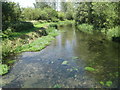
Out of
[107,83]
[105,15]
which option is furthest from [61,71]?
[105,15]

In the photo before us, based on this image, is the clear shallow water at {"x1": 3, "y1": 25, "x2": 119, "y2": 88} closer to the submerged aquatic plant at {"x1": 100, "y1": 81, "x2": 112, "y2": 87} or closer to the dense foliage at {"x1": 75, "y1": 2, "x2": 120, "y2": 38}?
the submerged aquatic plant at {"x1": 100, "y1": 81, "x2": 112, "y2": 87}

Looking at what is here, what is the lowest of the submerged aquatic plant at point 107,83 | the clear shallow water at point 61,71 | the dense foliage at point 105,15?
the submerged aquatic plant at point 107,83

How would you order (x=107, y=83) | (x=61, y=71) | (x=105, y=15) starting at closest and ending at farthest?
1. (x=107, y=83)
2. (x=61, y=71)
3. (x=105, y=15)

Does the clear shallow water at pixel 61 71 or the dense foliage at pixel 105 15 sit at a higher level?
the dense foliage at pixel 105 15

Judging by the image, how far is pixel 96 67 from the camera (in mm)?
11133

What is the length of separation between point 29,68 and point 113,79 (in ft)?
23.2

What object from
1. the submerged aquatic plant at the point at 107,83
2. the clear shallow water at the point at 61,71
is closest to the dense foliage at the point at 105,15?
the clear shallow water at the point at 61,71

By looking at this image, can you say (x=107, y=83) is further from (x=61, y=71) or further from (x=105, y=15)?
(x=105, y=15)

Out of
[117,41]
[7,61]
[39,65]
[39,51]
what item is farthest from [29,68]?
[117,41]

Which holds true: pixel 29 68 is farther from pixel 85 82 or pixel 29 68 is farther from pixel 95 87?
pixel 95 87

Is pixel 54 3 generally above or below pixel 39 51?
above

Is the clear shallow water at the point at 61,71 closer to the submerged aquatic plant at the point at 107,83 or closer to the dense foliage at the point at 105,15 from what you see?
the submerged aquatic plant at the point at 107,83

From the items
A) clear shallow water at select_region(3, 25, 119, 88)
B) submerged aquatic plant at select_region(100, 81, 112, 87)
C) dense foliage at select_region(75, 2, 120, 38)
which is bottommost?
submerged aquatic plant at select_region(100, 81, 112, 87)


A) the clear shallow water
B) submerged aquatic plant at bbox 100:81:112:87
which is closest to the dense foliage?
the clear shallow water
